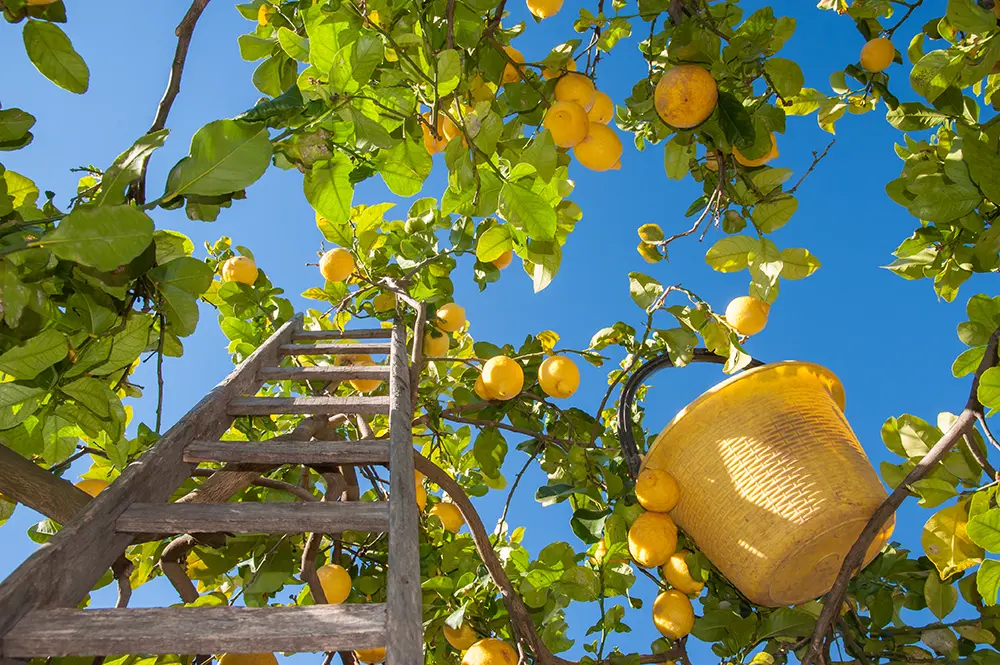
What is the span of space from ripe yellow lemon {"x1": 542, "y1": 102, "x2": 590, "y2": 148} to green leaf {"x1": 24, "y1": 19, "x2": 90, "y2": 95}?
93cm

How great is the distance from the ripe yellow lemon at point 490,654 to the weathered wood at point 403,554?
52 cm

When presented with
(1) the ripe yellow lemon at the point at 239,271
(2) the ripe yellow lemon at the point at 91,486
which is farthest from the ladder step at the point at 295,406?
(1) the ripe yellow lemon at the point at 239,271

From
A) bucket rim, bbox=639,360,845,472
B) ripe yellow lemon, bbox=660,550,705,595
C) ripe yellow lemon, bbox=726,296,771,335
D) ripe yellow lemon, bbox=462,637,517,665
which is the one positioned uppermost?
ripe yellow lemon, bbox=726,296,771,335

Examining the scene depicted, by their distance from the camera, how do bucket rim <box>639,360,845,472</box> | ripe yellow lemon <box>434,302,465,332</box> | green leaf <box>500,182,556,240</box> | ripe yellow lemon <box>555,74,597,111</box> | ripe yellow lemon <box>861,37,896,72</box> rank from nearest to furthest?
1. green leaf <box>500,182,556,240</box>
2. bucket rim <box>639,360,845,472</box>
3. ripe yellow lemon <box>555,74,597,111</box>
4. ripe yellow lemon <box>861,37,896,72</box>
5. ripe yellow lemon <box>434,302,465,332</box>

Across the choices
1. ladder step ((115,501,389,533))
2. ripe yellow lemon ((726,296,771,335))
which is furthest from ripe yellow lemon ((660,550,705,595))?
ladder step ((115,501,389,533))

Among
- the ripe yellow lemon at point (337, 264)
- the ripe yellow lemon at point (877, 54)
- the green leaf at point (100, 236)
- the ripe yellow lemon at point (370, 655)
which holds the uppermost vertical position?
the ripe yellow lemon at point (877, 54)

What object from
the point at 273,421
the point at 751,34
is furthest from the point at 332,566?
the point at 751,34

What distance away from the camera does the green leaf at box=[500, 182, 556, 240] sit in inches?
47.4

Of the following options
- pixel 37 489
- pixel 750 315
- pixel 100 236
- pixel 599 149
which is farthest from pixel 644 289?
pixel 37 489

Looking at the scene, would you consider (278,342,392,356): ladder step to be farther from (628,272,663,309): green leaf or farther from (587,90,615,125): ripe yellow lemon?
(587,90,615,125): ripe yellow lemon

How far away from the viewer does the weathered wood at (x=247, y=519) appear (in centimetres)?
108

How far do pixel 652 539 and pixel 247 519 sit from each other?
945mm

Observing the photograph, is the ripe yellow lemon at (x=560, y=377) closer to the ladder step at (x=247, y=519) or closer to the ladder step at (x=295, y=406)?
the ladder step at (x=295, y=406)

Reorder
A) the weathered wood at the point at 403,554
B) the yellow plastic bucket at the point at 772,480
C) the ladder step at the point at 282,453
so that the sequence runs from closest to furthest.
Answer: the weathered wood at the point at 403,554 → the ladder step at the point at 282,453 → the yellow plastic bucket at the point at 772,480
